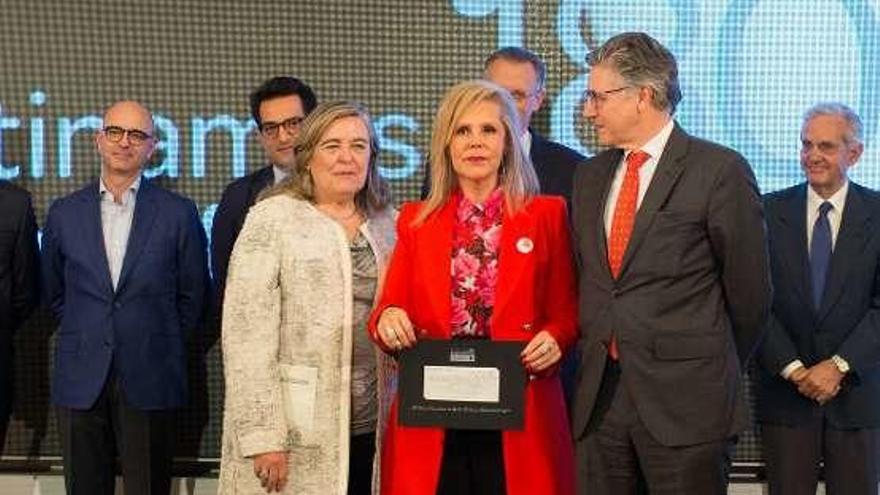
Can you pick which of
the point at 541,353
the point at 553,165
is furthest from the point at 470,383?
the point at 553,165

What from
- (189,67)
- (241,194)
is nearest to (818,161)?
(241,194)

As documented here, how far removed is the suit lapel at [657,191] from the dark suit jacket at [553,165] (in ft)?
3.62

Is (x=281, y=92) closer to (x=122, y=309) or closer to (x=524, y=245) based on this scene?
(x=122, y=309)

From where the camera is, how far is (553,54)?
459 cm

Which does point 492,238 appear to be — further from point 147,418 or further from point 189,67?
point 189,67

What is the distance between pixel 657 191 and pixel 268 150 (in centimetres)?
190

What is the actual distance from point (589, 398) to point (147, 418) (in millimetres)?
1875

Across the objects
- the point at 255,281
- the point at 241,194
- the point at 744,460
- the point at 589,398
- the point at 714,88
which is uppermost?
the point at 714,88

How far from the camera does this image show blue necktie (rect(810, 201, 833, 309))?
3889 mm

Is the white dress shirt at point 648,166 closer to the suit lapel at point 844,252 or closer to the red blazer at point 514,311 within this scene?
the red blazer at point 514,311

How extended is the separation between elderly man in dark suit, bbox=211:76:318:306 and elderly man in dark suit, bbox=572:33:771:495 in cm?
154

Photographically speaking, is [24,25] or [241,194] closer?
[241,194]

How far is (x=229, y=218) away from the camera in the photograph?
4.20m

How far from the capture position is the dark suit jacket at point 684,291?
2.74 m
